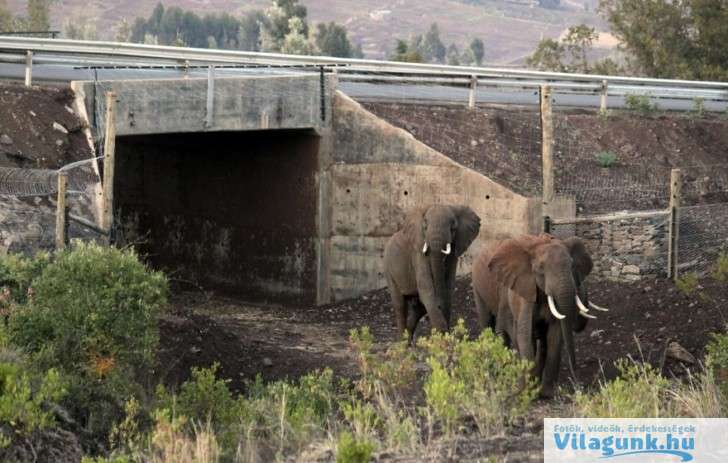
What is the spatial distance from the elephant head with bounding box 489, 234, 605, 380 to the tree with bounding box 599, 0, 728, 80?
2512cm

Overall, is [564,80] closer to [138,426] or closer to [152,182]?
[152,182]

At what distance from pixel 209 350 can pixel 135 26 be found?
4780 inches

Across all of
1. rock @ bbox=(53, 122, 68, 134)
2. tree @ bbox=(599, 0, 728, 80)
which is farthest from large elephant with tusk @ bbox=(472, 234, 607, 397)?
tree @ bbox=(599, 0, 728, 80)

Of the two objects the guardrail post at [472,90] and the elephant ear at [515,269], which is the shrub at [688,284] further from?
the guardrail post at [472,90]

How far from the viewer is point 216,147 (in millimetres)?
29266

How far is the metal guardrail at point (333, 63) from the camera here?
88.8ft

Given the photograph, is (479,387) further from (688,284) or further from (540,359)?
(688,284)

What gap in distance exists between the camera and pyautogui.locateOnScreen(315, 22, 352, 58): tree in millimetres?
88000

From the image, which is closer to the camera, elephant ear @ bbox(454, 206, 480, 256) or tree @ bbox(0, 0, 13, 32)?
elephant ear @ bbox(454, 206, 480, 256)

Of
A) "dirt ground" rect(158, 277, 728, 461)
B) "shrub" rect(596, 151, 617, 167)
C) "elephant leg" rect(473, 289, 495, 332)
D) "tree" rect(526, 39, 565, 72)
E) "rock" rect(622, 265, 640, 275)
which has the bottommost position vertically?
"dirt ground" rect(158, 277, 728, 461)

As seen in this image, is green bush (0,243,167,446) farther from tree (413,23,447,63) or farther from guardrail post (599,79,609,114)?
tree (413,23,447,63)

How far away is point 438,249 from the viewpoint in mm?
19812

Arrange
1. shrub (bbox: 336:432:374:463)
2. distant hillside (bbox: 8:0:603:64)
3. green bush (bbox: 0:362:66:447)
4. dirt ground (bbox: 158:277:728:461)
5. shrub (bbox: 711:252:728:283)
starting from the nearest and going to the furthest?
shrub (bbox: 336:432:374:463)
green bush (bbox: 0:362:66:447)
dirt ground (bbox: 158:277:728:461)
shrub (bbox: 711:252:728:283)
distant hillside (bbox: 8:0:603:64)

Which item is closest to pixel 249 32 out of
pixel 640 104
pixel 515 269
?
pixel 640 104
